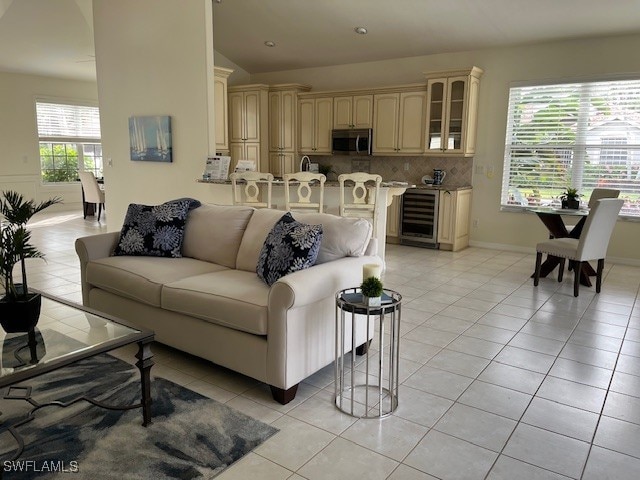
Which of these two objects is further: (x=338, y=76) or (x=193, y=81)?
(x=338, y=76)

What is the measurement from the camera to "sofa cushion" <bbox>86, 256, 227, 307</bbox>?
9.98 ft

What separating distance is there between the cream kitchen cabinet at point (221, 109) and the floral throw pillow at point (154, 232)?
381 cm

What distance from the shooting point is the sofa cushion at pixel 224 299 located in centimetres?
253

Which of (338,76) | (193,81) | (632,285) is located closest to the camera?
(632,285)

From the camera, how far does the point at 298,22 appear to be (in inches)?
261

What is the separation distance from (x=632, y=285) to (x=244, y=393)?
4333 millimetres

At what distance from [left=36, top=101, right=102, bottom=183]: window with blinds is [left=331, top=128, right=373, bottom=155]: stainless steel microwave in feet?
17.6

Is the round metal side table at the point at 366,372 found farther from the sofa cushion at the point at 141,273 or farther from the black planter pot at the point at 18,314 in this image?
the black planter pot at the point at 18,314

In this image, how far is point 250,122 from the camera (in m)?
8.11

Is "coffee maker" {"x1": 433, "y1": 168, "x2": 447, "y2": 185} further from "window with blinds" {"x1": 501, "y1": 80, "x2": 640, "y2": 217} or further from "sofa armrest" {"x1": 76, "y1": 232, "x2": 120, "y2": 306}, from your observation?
"sofa armrest" {"x1": 76, "y1": 232, "x2": 120, "y2": 306}

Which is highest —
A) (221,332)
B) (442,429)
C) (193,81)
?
(193,81)

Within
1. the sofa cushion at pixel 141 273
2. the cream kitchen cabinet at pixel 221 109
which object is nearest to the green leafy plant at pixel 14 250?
the sofa cushion at pixel 141 273

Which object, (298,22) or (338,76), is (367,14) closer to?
(298,22)

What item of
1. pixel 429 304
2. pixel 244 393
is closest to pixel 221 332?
pixel 244 393
